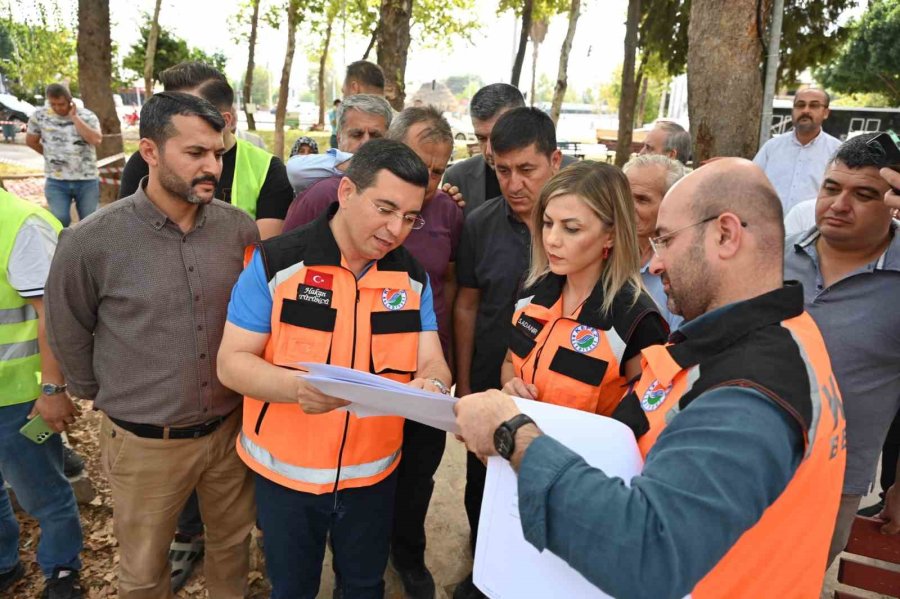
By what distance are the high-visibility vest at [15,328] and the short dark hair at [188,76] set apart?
3.94 feet

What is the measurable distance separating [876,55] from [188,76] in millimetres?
35810

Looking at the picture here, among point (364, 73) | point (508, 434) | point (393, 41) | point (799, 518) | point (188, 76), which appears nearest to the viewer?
point (799, 518)

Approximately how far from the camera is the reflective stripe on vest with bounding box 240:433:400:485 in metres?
2.13

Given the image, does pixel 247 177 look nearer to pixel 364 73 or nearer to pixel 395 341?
pixel 395 341

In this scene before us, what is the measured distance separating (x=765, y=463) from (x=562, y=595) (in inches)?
23.1

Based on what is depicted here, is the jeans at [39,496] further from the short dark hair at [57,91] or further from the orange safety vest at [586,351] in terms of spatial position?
the short dark hair at [57,91]

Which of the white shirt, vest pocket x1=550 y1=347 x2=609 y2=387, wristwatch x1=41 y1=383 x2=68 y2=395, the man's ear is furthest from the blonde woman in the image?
the white shirt

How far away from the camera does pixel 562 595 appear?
1.39 metres

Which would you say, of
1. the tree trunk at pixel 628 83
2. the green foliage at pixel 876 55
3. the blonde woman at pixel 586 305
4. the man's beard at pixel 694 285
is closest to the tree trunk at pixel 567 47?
the tree trunk at pixel 628 83

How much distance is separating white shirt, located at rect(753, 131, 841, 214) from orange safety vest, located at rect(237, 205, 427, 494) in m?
4.63

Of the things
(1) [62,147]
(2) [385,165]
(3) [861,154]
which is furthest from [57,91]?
(3) [861,154]

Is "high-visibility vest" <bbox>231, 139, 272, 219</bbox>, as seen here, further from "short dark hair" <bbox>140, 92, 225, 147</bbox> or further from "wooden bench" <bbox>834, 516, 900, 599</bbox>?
"wooden bench" <bbox>834, 516, 900, 599</bbox>

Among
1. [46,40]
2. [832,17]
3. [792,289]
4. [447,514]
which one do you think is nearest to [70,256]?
[792,289]

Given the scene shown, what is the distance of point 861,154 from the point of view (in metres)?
2.35
